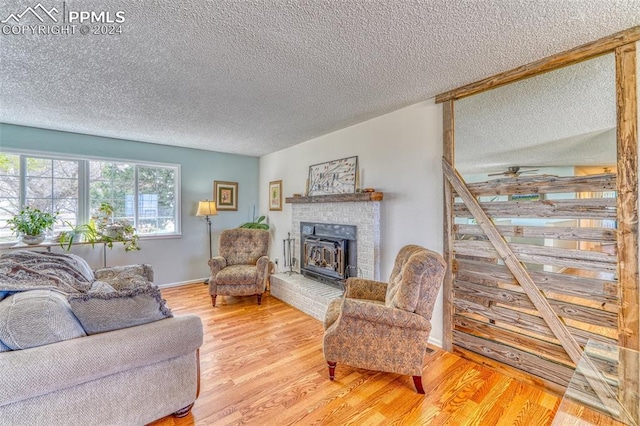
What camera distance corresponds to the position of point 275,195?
4988 millimetres

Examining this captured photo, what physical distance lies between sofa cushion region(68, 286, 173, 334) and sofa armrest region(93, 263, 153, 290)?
134 centimetres

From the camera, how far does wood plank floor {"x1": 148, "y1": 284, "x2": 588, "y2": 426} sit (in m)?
1.69

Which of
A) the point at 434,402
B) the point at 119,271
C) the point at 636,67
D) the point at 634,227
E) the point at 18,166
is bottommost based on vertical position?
the point at 434,402

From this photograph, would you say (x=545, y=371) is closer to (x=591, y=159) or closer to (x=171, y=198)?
(x=591, y=159)

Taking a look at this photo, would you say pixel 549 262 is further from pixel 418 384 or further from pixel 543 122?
pixel 543 122

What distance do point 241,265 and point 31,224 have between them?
8.43 feet

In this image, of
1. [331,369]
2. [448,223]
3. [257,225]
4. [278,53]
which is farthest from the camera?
[257,225]

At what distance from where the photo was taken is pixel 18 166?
3.50m

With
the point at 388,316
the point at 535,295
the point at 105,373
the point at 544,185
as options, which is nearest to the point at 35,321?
the point at 105,373

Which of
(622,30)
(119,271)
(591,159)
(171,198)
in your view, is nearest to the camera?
(622,30)

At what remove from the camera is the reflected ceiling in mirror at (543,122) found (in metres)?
2.01

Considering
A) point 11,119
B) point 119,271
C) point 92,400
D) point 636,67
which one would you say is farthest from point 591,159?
point 11,119

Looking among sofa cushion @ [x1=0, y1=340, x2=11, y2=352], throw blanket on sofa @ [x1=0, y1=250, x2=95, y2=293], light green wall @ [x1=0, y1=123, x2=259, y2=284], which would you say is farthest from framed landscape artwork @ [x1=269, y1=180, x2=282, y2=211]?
sofa cushion @ [x1=0, y1=340, x2=11, y2=352]

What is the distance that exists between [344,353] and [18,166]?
4650 mm
